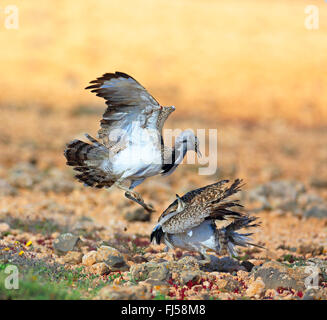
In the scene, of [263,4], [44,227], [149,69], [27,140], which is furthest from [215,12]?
[44,227]

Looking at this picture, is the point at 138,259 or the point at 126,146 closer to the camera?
the point at 126,146

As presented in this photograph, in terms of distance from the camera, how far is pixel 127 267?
235 inches

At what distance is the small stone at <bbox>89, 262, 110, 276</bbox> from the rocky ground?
0.04 feet

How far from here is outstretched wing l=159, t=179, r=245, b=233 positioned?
584cm

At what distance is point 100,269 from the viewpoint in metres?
5.75

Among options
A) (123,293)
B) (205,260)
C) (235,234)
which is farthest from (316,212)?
(123,293)

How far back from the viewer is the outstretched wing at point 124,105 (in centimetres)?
557

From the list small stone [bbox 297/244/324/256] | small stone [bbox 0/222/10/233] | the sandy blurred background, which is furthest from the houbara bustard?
the sandy blurred background

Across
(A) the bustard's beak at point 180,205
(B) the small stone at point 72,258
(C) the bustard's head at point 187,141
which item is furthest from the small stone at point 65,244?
(C) the bustard's head at point 187,141

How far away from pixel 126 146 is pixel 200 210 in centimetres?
112

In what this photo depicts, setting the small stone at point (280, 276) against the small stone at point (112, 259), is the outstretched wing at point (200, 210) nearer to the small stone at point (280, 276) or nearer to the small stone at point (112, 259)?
the small stone at point (112, 259)

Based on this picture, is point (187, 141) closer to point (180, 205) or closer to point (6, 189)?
point (180, 205)

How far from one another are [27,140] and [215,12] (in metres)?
16.3
